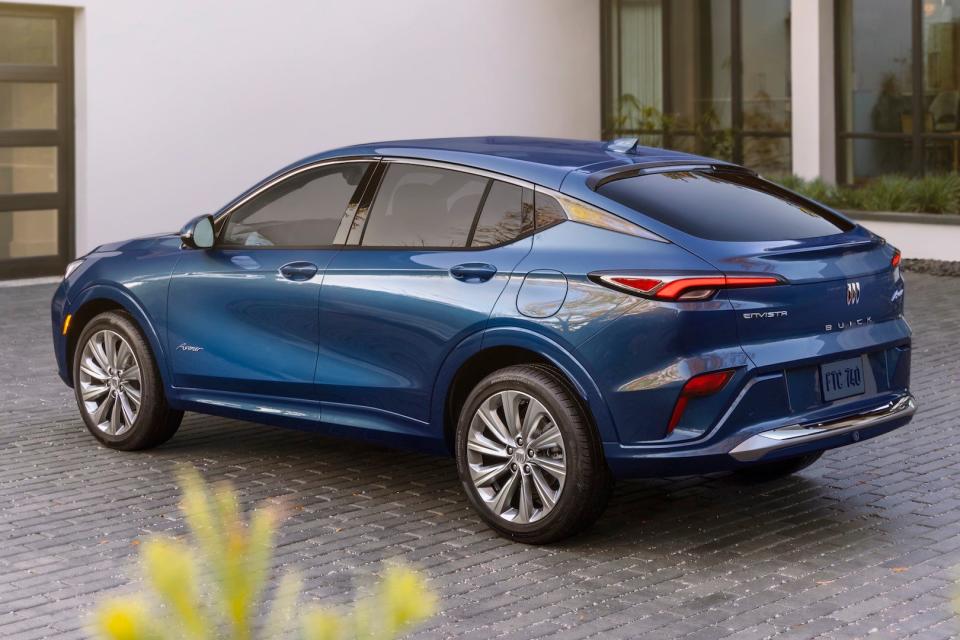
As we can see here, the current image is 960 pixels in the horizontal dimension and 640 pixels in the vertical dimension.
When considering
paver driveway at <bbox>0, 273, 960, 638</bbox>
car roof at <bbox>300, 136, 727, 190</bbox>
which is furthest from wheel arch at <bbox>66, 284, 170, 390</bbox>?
car roof at <bbox>300, 136, 727, 190</bbox>

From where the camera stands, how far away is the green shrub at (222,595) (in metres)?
1.28

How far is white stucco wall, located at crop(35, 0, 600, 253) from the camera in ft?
54.0

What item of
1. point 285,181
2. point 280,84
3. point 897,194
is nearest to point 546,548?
point 285,181

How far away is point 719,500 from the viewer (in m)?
6.49

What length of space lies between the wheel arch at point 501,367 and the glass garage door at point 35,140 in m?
10.9

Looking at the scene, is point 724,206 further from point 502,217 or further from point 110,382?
point 110,382

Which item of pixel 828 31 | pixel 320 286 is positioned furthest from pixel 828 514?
pixel 828 31

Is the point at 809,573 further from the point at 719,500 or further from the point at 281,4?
the point at 281,4

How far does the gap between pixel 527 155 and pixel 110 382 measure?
2.70 metres

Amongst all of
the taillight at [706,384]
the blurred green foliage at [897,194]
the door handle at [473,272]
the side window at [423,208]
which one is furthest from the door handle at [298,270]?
the blurred green foliage at [897,194]

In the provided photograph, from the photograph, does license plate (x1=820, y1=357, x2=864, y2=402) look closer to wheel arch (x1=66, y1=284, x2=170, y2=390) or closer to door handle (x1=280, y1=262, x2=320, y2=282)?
door handle (x1=280, y1=262, x2=320, y2=282)

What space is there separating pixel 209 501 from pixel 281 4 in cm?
1730

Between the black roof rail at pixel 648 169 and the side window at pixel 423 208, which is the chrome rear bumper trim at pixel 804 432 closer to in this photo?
the black roof rail at pixel 648 169

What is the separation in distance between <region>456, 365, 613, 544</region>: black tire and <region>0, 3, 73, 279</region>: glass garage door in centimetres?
1122
